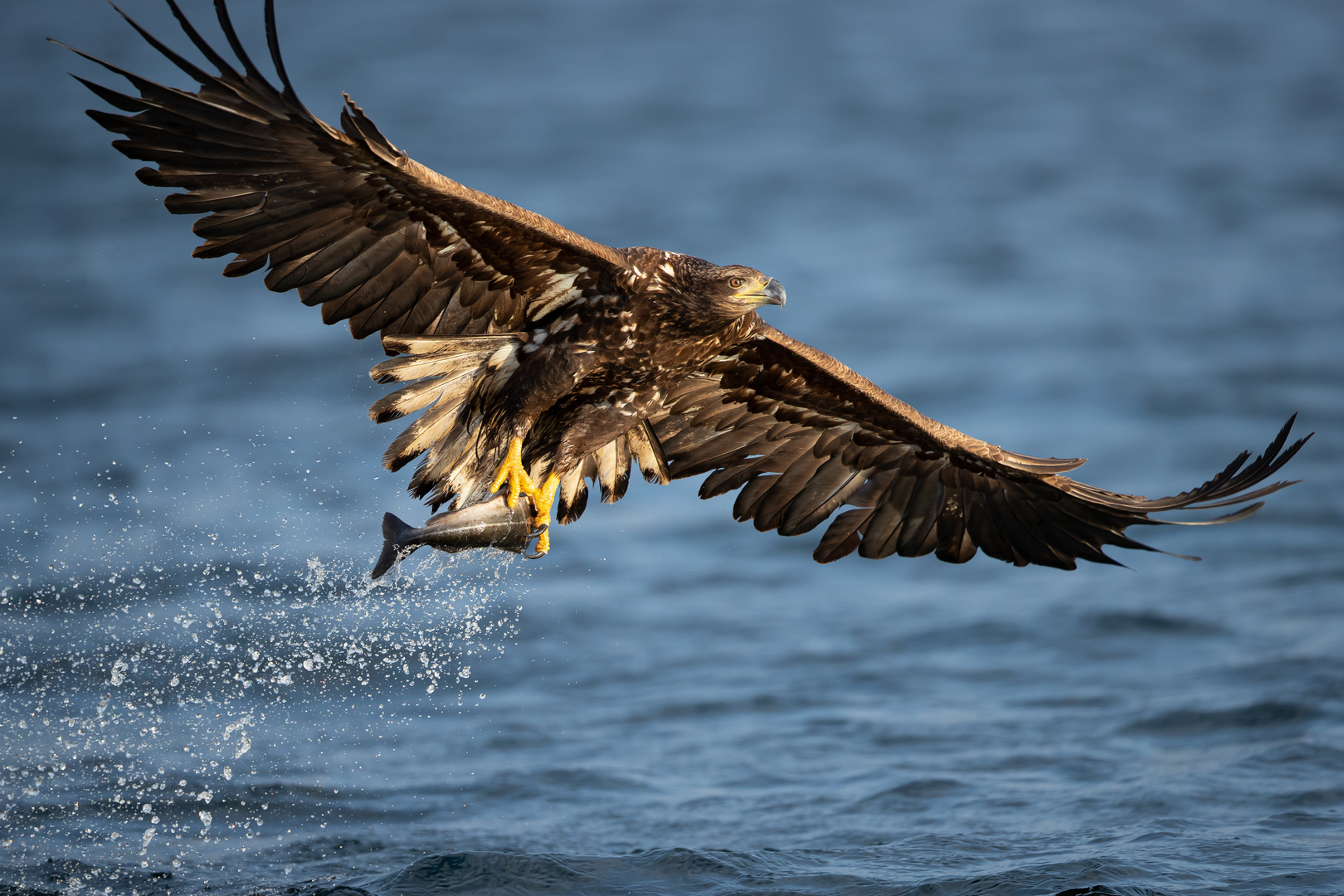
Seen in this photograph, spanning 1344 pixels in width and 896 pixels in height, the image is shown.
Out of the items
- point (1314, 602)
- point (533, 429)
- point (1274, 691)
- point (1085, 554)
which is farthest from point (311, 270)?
point (1314, 602)

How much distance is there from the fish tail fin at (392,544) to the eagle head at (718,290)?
1.45 metres

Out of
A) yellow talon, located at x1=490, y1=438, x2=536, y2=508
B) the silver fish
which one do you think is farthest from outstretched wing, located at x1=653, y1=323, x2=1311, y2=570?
the silver fish

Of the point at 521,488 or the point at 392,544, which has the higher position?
the point at 521,488

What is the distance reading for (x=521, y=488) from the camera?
586cm

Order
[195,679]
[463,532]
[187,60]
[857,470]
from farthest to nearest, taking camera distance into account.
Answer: [195,679], [857,470], [463,532], [187,60]

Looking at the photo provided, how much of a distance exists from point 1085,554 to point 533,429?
8.61 ft

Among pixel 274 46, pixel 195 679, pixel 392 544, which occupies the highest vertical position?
pixel 274 46

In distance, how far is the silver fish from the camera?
520cm

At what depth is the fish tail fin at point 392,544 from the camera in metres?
5.20

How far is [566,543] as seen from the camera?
35.3ft

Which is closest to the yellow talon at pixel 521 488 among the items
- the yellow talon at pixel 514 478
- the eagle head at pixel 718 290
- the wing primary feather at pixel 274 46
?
the yellow talon at pixel 514 478

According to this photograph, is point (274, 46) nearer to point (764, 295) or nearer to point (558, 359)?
point (558, 359)

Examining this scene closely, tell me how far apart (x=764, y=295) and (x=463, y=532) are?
155 cm

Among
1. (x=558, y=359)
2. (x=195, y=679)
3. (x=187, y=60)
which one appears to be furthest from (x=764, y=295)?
(x=195, y=679)
